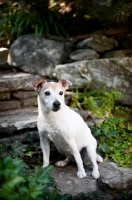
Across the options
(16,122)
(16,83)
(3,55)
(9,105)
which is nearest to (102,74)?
(16,83)

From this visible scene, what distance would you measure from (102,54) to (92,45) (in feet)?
0.94

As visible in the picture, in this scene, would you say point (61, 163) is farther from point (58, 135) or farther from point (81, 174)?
point (58, 135)

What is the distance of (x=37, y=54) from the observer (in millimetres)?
6629

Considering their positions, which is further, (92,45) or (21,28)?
(21,28)

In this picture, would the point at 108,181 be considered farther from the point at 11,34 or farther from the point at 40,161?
the point at 11,34

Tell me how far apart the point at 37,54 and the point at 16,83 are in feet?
3.41

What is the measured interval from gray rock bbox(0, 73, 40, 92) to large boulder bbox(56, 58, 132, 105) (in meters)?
0.57

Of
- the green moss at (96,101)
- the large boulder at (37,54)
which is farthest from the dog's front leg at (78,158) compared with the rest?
the large boulder at (37,54)

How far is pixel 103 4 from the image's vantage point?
6.89 meters

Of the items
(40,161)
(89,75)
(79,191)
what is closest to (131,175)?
(79,191)

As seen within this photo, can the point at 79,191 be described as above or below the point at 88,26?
below

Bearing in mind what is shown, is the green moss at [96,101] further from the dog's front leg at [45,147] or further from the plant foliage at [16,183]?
the plant foliage at [16,183]

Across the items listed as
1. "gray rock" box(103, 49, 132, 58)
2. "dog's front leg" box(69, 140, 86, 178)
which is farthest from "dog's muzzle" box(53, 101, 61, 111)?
"gray rock" box(103, 49, 132, 58)

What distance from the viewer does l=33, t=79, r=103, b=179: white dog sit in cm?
416
